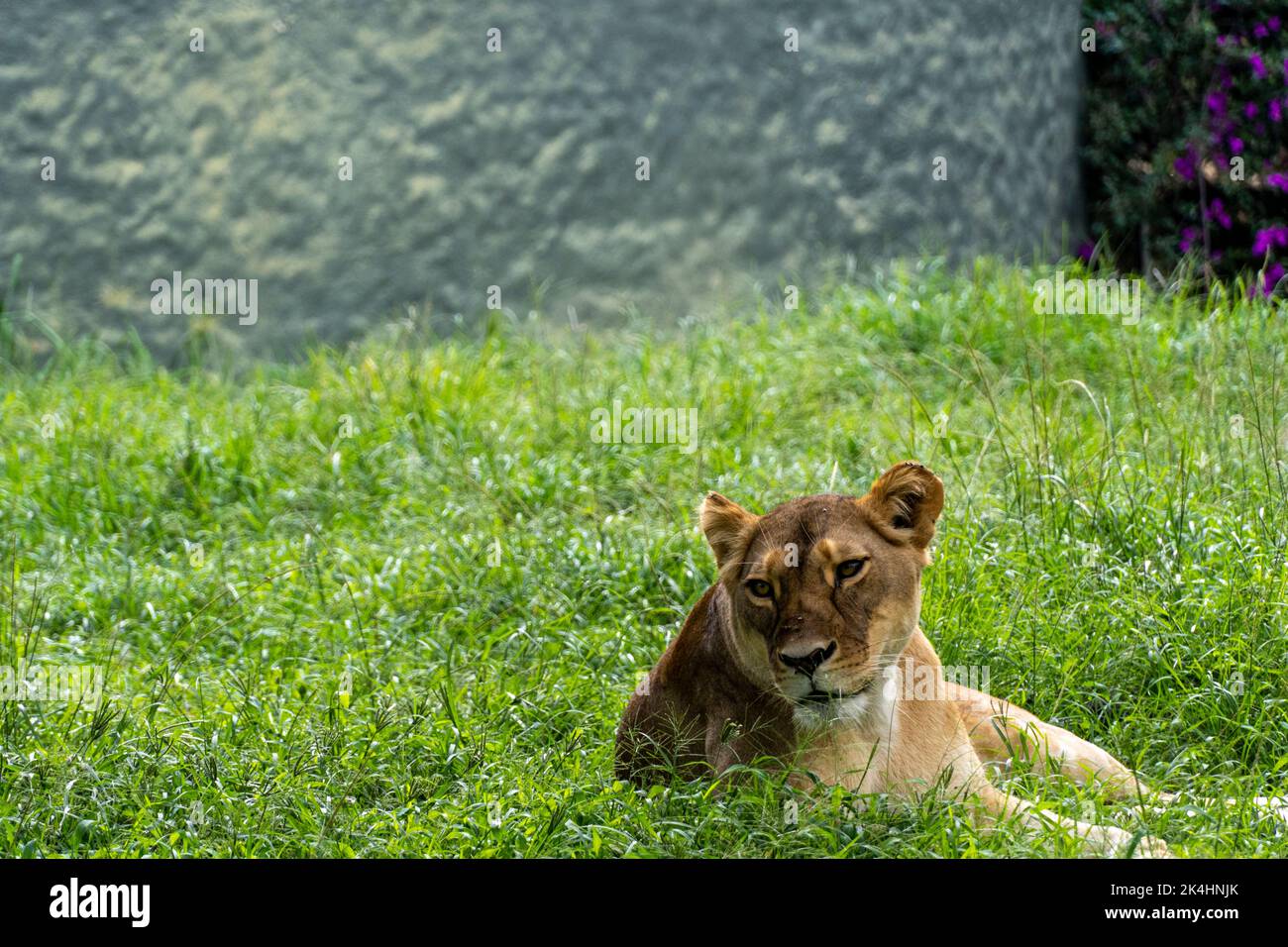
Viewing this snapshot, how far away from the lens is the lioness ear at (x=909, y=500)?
341 cm

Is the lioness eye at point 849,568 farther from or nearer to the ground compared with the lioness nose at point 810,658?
farther from the ground

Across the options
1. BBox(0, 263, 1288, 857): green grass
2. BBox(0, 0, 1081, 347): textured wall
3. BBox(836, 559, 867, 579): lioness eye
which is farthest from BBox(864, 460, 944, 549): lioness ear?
BBox(0, 0, 1081, 347): textured wall

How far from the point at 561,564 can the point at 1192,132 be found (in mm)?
6187

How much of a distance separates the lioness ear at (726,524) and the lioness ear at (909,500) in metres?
0.30

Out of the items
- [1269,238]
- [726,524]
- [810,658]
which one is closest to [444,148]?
[1269,238]

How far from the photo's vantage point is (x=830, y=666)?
3.22 meters

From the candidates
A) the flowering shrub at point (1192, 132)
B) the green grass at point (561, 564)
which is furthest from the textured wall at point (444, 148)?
the flowering shrub at point (1192, 132)

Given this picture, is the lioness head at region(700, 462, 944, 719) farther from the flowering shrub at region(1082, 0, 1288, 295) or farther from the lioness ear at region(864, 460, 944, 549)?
the flowering shrub at region(1082, 0, 1288, 295)

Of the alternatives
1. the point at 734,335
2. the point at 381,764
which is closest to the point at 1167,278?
the point at 734,335

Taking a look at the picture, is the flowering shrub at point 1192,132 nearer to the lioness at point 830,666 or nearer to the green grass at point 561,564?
the green grass at point 561,564

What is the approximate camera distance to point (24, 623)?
5254mm

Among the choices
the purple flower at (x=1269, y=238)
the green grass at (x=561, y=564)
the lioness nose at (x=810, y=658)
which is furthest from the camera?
the purple flower at (x=1269, y=238)

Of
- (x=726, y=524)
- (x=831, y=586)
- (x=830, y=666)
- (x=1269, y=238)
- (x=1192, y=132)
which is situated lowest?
(x=830, y=666)

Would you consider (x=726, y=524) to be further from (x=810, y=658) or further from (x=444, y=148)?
(x=444, y=148)
